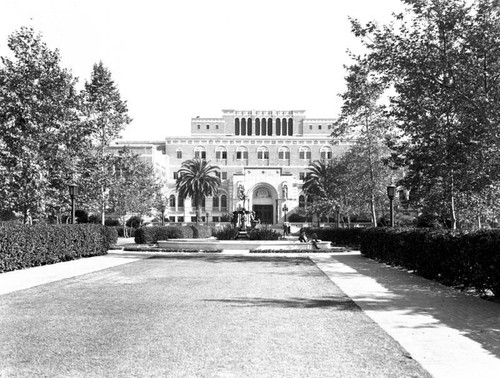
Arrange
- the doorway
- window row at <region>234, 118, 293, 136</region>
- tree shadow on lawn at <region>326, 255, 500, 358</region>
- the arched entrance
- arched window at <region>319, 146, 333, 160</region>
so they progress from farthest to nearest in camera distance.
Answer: window row at <region>234, 118, 293, 136</region> → arched window at <region>319, 146, 333, 160</region> → the doorway → the arched entrance → tree shadow on lawn at <region>326, 255, 500, 358</region>

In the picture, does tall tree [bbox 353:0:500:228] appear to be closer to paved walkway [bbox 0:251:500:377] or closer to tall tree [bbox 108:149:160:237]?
paved walkway [bbox 0:251:500:377]

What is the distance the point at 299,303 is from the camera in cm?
966

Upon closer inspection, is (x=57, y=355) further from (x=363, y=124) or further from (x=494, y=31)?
(x=363, y=124)

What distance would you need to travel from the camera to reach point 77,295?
10703 millimetres

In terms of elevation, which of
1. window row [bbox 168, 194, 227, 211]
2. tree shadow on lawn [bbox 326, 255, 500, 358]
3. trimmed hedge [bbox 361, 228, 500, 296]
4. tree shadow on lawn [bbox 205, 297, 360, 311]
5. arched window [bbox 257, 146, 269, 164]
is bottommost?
tree shadow on lawn [bbox 326, 255, 500, 358]

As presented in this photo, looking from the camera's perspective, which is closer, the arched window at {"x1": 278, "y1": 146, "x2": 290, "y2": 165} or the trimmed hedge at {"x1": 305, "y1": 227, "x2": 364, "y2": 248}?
the trimmed hedge at {"x1": 305, "y1": 227, "x2": 364, "y2": 248}

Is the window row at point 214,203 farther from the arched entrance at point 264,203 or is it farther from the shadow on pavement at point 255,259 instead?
the shadow on pavement at point 255,259

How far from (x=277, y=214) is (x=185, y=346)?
244 ft

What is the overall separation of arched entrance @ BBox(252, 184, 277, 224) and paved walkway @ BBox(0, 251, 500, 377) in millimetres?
65495

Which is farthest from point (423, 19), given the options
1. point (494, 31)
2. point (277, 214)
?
point (277, 214)

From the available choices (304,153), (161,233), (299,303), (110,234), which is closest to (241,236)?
(161,233)

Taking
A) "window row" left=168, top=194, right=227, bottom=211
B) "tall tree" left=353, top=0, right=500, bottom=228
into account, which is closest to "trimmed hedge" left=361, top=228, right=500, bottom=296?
"tall tree" left=353, top=0, right=500, bottom=228

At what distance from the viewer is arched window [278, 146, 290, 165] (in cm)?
8738

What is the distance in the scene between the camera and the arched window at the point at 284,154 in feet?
287
